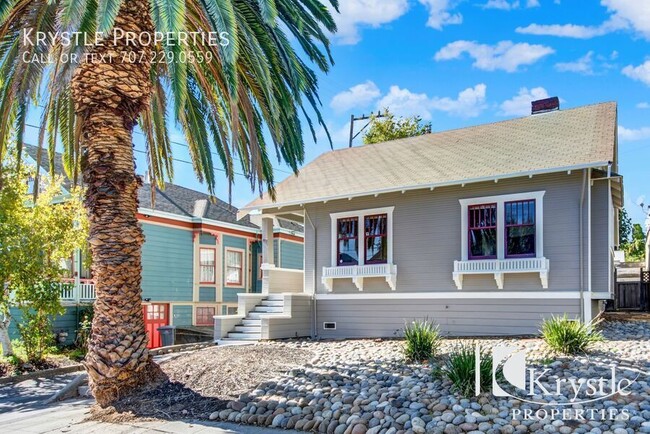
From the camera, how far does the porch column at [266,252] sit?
16.2 metres

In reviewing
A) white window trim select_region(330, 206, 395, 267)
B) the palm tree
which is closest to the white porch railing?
the palm tree

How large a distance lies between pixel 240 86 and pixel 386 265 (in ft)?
20.8

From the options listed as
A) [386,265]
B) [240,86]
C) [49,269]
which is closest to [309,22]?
[240,86]

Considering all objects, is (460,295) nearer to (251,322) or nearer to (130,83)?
(251,322)

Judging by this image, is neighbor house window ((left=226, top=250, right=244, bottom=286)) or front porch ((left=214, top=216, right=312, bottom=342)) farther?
neighbor house window ((left=226, top=250, right=244, bottom=286))

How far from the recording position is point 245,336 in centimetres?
1454

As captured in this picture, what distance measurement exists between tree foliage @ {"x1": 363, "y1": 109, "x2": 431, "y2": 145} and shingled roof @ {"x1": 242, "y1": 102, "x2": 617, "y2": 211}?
10.4 m

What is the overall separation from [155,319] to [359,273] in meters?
8.20

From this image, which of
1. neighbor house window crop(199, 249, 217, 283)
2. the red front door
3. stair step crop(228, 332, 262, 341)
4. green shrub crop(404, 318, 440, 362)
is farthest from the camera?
neighbor house window crop(199, 249, 217, 283)

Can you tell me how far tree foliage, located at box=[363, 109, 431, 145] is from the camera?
28.2m

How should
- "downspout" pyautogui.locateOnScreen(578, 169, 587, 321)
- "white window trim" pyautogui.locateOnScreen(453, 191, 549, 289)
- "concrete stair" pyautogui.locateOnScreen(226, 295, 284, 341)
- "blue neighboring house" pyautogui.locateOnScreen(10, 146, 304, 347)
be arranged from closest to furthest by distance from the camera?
"downspout" pyautogui.locateOnScreen(578, 169, 587, 321) → "white window trim" pyautogui.locateOnScreen(453, 191, 549, 289) → "concrete stair" pyautogui.locateOnScreen(226, 295, 284, 341) → "blue neighboring house" pyautogui.locateOnScreen(10, 146, 304, 347)

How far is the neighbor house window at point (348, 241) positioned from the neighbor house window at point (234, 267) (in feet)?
25.4

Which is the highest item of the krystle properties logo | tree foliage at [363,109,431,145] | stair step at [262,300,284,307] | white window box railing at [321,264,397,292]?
tree foliage at [363,109,431,145]

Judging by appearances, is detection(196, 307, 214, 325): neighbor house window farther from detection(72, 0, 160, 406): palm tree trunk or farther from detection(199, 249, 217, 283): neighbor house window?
detection(72, 0, 160, 406): palm tree trunk
